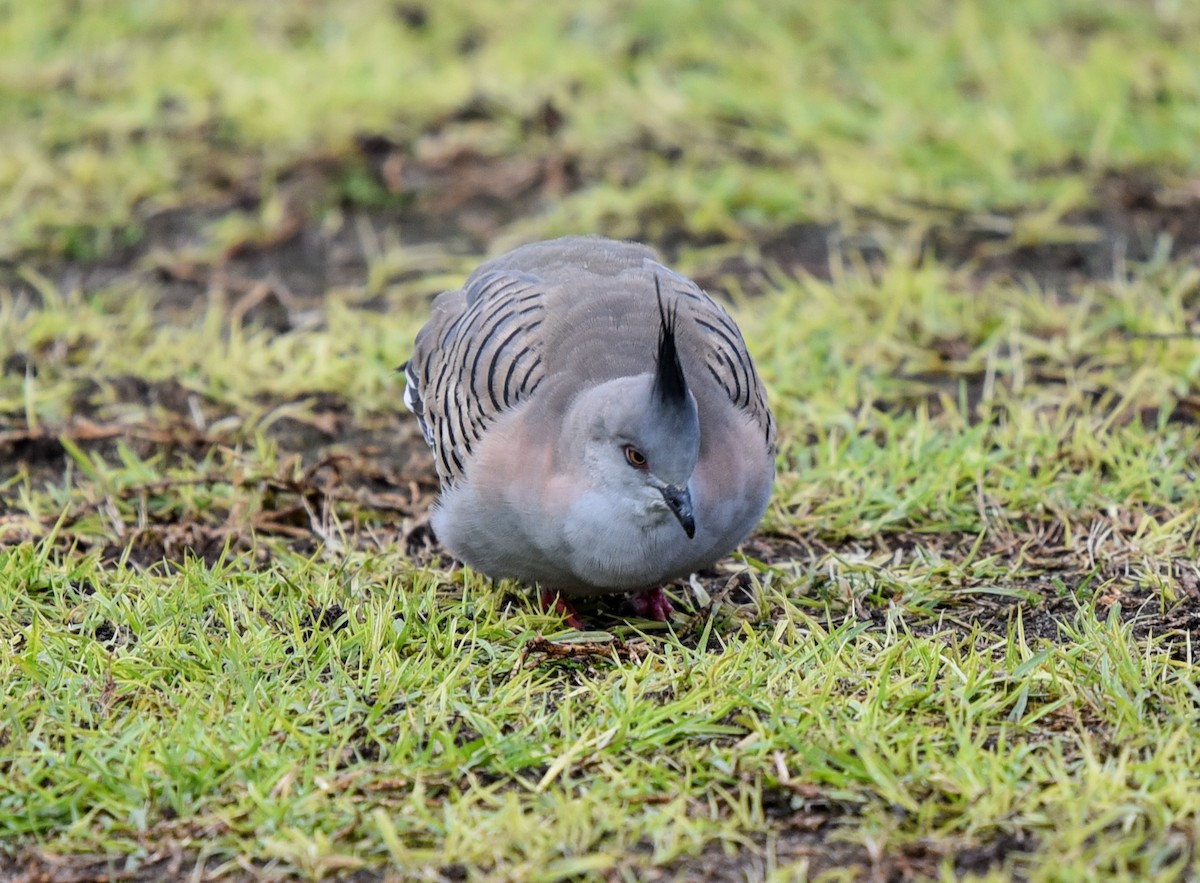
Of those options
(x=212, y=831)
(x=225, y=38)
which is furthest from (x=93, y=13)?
(x=212, y=831)

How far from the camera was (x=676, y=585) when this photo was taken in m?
4.45

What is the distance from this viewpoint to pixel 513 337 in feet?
14.0

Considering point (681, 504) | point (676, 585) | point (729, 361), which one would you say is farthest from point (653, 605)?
point (729, 361)

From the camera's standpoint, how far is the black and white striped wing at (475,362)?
13.6 ft

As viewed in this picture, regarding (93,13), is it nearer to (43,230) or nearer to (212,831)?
(43,230)

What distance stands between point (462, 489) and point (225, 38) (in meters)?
5.36

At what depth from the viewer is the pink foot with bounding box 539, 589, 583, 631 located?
13.6 feet

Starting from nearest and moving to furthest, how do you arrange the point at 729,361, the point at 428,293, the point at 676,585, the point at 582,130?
1. the point at 729,361
2. the point at 676,585
3. the point at 428,293
4. the point at 582,130

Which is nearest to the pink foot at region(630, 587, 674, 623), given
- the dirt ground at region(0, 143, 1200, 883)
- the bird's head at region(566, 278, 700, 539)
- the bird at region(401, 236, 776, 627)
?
the bird at region(401, 236, 776, 627)

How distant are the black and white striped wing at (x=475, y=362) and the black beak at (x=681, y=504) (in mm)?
547

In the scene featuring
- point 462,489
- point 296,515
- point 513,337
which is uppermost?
point 513,337

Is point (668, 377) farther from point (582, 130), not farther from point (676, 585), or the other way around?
point (582, 130)

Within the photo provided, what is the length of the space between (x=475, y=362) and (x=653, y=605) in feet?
2.70

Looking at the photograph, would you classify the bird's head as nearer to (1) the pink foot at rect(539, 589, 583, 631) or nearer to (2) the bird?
(2) the bird
